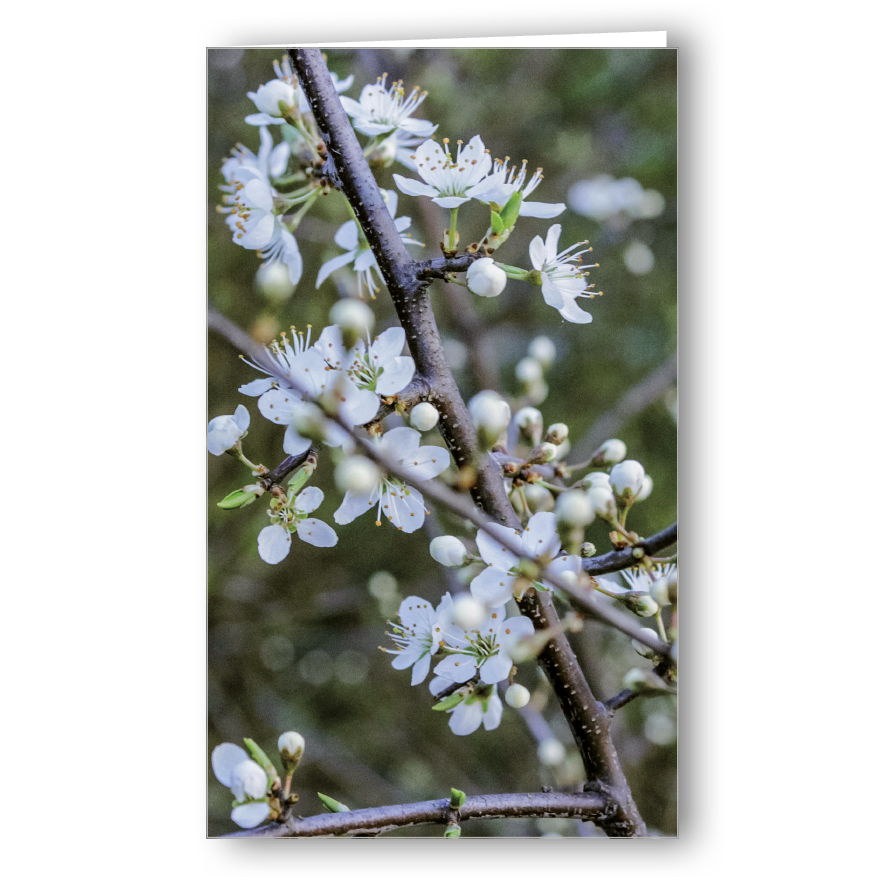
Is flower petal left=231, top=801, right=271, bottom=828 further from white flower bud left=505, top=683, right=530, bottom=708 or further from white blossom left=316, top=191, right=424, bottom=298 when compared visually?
white blossom left=316, top=191, right=424, bottom=298

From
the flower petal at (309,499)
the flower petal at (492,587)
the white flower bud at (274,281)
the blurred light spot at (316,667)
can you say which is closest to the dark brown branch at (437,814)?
the flower petal at (492,587)

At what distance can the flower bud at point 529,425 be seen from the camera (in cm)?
98

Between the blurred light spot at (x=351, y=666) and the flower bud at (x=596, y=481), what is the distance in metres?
0.62

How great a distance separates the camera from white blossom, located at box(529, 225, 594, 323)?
0.87 meters

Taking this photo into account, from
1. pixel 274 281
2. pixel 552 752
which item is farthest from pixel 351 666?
pixel 274 281

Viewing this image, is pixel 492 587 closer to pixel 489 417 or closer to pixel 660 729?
pixel 489 417

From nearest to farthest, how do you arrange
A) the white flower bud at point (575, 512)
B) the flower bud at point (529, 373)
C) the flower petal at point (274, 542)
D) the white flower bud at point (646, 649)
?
the white flower bud at point (575, 512) → the white flower bud at point (646, 649) → the flower petal at point (274, 542) → the flower bud at point (529, 373)

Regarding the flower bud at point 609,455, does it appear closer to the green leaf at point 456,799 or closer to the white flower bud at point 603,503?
the white flower bud at point 603,503

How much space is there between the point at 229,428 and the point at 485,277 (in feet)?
1.11

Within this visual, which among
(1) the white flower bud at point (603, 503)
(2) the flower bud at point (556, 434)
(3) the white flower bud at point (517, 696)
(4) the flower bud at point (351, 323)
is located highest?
(4) the flower bud at point (351, 323)

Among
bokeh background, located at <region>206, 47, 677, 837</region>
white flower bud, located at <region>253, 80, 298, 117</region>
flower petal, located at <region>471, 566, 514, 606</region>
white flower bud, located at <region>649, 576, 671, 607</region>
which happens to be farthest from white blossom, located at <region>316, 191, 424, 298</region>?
white flower bud, located at <region>649, 576, 671, 607</region>

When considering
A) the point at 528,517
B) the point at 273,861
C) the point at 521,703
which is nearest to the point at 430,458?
the point at 528,517
